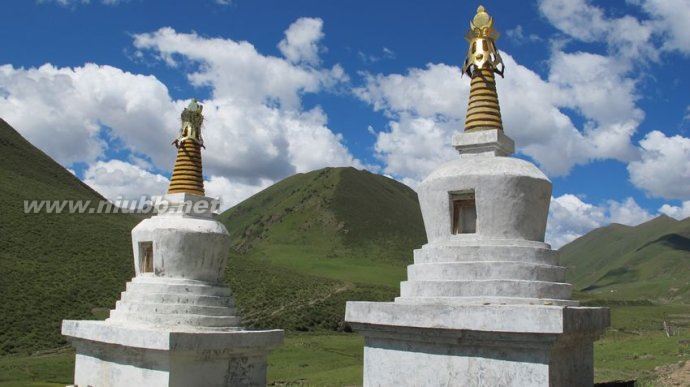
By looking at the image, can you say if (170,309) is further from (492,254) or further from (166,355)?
(492,254)

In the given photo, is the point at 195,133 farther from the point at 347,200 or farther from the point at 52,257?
the point at 347,200

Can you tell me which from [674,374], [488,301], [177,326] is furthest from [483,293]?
[674,374]

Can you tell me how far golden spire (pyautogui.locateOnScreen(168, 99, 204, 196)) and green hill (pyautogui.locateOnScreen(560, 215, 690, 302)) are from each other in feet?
203

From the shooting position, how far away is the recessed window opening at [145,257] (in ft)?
45.3

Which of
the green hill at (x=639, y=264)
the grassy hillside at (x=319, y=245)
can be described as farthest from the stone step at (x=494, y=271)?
the green hill at (x=639, y=264)

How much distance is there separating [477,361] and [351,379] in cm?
1326

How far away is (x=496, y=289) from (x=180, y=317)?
6.84 metres

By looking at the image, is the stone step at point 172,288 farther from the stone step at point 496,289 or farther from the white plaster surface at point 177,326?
the stone step at point 496,289

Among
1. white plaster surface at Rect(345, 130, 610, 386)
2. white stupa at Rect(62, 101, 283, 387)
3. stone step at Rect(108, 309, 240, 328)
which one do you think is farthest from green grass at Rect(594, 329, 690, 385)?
stone step at Rect(108, 309, 240, 328)

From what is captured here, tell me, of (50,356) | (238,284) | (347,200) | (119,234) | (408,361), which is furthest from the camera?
(347,200)

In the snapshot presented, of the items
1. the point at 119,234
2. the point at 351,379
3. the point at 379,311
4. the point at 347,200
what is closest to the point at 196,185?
the point at 379,311

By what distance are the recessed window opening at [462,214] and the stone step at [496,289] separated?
3.21ft

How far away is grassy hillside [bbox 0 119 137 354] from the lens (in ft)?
104

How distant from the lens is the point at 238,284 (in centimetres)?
4769
